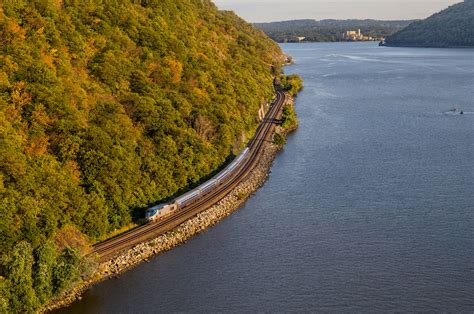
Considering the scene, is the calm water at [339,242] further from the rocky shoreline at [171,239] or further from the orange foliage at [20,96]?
the orange foliage at [20,96]

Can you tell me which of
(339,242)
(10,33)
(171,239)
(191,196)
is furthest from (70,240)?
(10,33)

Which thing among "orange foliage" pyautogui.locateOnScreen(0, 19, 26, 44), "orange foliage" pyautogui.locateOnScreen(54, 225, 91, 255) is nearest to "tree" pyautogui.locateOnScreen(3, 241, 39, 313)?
"orange foliage" pyautogui.locateOnScreen(54, 225, 91, 255)

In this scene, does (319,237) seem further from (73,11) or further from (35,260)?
(73,11)

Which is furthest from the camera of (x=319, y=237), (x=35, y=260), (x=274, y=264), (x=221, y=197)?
(x=221, y=197)

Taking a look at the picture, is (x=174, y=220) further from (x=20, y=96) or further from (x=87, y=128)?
(x=20, y=96)

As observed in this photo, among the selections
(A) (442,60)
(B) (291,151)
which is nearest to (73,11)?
(B) (291,151)

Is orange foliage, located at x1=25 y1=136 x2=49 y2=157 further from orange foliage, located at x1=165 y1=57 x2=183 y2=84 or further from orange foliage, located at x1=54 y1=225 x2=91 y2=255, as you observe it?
orange foliage, located at x1=165 y1=57 x2=183 y2=84

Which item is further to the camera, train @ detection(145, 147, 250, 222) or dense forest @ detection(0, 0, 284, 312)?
train @ detection(145, 147, 250, 222)

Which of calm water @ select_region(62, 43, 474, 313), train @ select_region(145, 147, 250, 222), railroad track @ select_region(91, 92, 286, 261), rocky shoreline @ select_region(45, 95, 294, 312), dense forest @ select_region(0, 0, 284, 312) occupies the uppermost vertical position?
dense forest @ select_region(0, 0, 284, 312)
